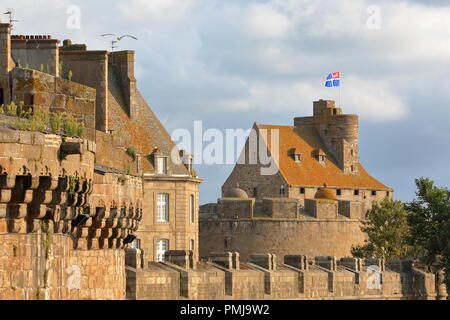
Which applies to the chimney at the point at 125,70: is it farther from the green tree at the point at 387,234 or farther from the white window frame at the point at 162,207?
the green tree at the point at 387,234

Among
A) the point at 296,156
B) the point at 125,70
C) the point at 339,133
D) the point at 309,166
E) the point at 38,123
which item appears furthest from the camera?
the point at 339,133

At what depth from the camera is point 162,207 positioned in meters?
79.2

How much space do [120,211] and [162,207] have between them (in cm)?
5159

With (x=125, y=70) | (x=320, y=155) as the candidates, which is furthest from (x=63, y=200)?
(x=320, y=155)

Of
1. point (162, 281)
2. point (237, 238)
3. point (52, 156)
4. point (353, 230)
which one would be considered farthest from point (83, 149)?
point (353, 230)

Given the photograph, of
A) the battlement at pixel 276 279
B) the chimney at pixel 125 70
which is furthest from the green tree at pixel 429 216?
the chimney at pixel 125 70

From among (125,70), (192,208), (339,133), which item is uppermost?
(339,133)

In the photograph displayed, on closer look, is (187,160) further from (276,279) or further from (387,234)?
(276,279)

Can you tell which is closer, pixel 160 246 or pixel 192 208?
pixel 160 246

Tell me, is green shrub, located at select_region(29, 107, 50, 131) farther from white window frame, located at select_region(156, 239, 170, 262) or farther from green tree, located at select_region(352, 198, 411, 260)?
green tree, located at select_region(352, 198, 411, 260)

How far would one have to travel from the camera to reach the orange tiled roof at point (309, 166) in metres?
122

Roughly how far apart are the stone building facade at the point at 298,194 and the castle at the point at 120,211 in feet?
0.61

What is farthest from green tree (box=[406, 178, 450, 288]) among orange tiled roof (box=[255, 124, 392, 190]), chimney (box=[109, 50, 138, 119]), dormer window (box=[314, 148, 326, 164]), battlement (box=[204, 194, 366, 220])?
dormer window (box=[314, 148, 326, 164])
